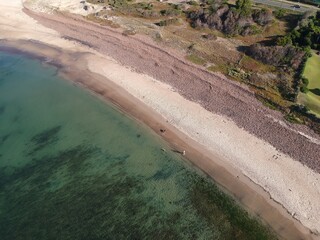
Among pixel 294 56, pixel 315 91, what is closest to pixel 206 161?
pixel 315 91

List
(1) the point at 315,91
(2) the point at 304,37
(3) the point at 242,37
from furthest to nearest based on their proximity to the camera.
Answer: (3) the point at 242,37 → (2) the point at 304,37 → (1) the point at 315,91

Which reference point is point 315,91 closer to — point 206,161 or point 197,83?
point 197,83

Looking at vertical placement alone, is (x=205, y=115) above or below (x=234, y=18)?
below

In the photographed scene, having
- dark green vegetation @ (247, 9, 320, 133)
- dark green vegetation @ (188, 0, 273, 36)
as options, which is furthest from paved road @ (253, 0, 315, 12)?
dark green vegetation @ (247, 9, 320, 133)

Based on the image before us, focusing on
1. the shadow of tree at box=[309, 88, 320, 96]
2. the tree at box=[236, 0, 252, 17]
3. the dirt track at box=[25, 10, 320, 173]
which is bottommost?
the dirt track at box=[25, 10, 320, 173]

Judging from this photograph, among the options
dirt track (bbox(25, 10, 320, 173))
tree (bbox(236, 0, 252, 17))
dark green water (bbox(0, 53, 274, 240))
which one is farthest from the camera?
tree (bbox(236, 0, 252, 17))

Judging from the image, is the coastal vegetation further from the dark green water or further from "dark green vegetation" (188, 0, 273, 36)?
the dark green water
